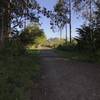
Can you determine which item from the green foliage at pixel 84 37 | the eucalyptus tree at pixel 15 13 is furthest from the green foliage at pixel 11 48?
the green foliage at pixel 84 37

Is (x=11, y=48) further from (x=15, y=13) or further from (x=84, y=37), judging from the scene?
(x=84, y=37)

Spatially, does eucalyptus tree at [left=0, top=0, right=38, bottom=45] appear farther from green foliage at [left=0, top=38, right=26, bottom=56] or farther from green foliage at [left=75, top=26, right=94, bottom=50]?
green foliage at [left=75, top=26, right=94, bottom=50]

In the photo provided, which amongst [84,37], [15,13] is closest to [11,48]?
[15,13]

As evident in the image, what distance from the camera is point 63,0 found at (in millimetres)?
40438

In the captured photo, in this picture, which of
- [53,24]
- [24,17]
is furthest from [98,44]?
[24,17]

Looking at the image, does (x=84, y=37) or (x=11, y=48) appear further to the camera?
(x=84, y=37)

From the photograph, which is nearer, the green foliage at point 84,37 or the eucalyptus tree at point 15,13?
the eucalyptus tree at point 15,13

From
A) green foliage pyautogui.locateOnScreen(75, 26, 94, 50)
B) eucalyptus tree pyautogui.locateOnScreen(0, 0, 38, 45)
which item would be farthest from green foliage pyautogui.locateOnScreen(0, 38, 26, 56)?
green foliage pyautogui.locateOnScreen(75, 26, 94, 50)

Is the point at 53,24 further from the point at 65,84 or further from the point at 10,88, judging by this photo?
the point at 10,88

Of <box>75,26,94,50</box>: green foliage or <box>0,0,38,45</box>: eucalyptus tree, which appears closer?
<box>0,0,38,45</box>: eucalyptus tree

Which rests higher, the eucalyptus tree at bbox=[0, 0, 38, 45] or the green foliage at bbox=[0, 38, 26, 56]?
the eucalyptus tree at bbox=[0, 0, 38, 45]

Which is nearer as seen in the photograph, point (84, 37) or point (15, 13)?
point (15, 13)

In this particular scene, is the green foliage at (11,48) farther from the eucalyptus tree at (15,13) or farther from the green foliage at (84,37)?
the green foliage at (84,37)

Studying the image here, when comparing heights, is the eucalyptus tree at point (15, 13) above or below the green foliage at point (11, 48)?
above
